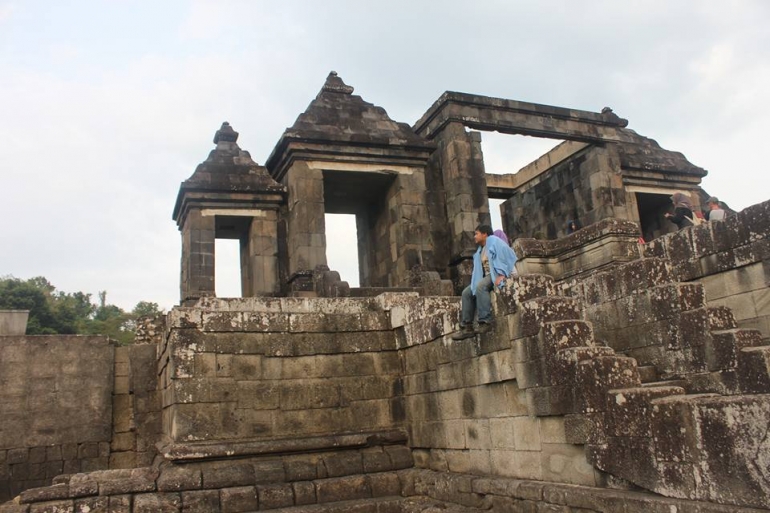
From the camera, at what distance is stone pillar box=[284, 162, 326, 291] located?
15.1 m

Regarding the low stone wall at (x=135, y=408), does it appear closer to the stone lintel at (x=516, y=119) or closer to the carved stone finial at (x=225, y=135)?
the carved stone finial at (x=225, y=135)

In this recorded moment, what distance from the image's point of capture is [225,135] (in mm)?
17391

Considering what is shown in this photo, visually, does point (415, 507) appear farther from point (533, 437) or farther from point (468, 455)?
point (533, 437)

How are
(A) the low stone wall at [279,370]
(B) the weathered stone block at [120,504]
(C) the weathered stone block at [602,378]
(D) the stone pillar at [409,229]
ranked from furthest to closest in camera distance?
1. (D) the stone pillar at [409,229]
2. (A) the low stone wall at [279,370]
3. (B) the weathered stone block at [120,504]
4. (C) the weathered stone block at [602,378]

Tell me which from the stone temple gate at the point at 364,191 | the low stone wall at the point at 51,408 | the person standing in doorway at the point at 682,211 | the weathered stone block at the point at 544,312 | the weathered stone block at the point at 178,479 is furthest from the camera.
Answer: the stone temple gate at the point at 364,191

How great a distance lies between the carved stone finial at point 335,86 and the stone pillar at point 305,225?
2.62 m

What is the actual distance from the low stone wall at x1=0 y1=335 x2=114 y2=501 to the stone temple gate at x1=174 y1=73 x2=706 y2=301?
13.8ft

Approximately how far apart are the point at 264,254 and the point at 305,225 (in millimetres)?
1399

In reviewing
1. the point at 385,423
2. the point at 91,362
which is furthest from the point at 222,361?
the point at 91,362

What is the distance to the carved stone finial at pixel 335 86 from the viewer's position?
1725 centimetres

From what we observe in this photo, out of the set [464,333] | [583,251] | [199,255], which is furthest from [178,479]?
[199,255]

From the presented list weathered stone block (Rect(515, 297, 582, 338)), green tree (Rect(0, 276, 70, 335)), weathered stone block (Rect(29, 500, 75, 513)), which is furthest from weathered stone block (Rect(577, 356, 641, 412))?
green tree (Rect(0, 276, 70, 335))

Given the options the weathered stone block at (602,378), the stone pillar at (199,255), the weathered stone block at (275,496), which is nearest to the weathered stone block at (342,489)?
the weathered stone block at (275,496)

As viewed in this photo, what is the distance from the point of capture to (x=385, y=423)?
9.40 metres
